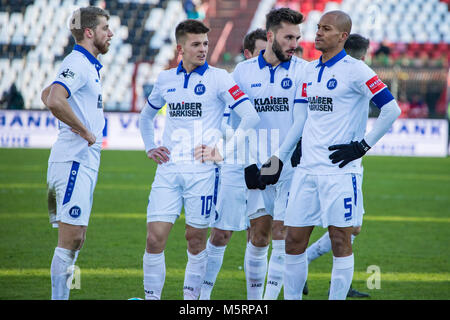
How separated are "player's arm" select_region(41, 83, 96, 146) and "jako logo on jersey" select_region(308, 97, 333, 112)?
5.18 ft

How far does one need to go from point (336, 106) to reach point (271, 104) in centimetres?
78

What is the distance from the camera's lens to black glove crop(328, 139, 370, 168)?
174 inches

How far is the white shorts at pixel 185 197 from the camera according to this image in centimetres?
474

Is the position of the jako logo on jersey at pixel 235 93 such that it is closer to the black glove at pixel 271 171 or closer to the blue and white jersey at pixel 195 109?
the blue and white jersey at pixel 195 109

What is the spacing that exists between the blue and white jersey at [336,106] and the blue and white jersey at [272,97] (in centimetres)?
50

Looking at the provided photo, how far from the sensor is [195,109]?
4.80m

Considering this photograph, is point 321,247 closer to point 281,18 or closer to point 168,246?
point 281,18

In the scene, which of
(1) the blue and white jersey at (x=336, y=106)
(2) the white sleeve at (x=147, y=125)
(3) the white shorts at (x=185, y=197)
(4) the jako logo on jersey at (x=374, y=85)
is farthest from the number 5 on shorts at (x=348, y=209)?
(2) the white sleeve at (x=147, y=125)

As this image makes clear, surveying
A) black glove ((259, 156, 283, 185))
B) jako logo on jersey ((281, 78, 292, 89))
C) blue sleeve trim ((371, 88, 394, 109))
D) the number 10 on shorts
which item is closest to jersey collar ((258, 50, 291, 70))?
jako logo on jersey ((281, 78, 292, 89))

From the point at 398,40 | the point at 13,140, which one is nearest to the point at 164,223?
the point at 13,140
